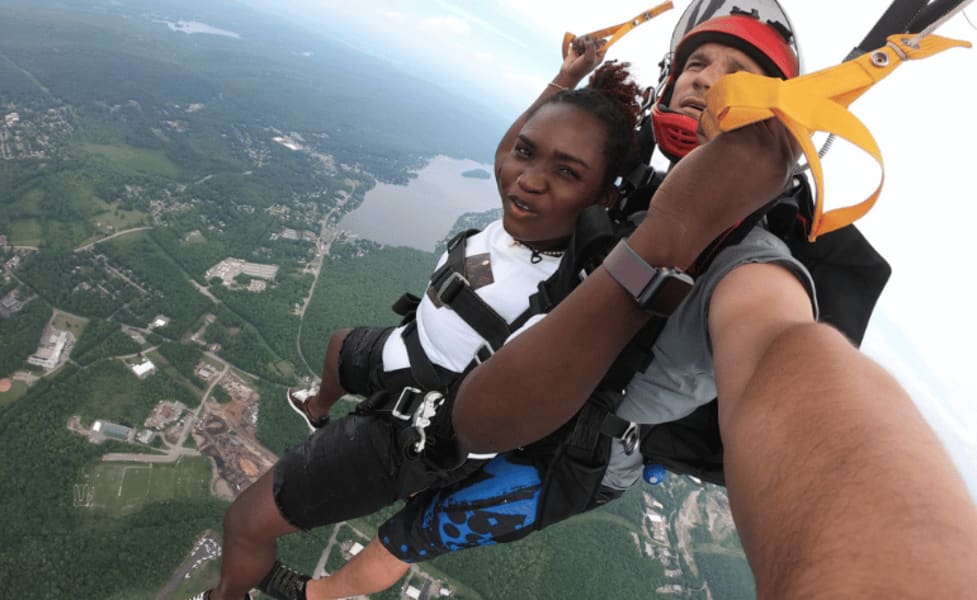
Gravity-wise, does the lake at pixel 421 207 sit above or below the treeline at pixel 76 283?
above

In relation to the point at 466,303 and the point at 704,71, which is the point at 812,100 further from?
the point at 466,303

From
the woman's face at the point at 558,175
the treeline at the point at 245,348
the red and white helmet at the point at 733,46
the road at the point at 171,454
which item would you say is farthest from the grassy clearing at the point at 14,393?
the red and white helmet at the point at 733,46

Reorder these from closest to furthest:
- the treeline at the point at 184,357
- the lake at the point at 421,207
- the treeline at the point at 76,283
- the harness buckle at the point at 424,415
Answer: the harness buckle at the point at 424,415
the treeline at the point at 184,357
the treeline at the point at 76,283
the lake at the point at 421,207

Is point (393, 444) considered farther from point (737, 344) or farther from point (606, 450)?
point (737, 344)

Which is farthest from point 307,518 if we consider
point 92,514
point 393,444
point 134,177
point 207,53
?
point 207,53

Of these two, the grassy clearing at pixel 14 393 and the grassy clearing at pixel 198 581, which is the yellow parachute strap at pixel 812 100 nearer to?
the grassy clearing at pixel 198 581

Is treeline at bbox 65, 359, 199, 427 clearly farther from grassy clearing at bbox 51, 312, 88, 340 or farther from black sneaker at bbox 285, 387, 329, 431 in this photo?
black sneaker at bbox 285, 387, 329, 431

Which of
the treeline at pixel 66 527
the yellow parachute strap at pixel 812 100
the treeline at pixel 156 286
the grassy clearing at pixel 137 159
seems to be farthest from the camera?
the grassy clearing at pixel 137 159

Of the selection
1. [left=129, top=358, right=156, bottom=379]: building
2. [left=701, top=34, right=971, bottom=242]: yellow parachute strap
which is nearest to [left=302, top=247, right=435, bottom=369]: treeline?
[left=129, top=358, right=156, bottom=379]: building
